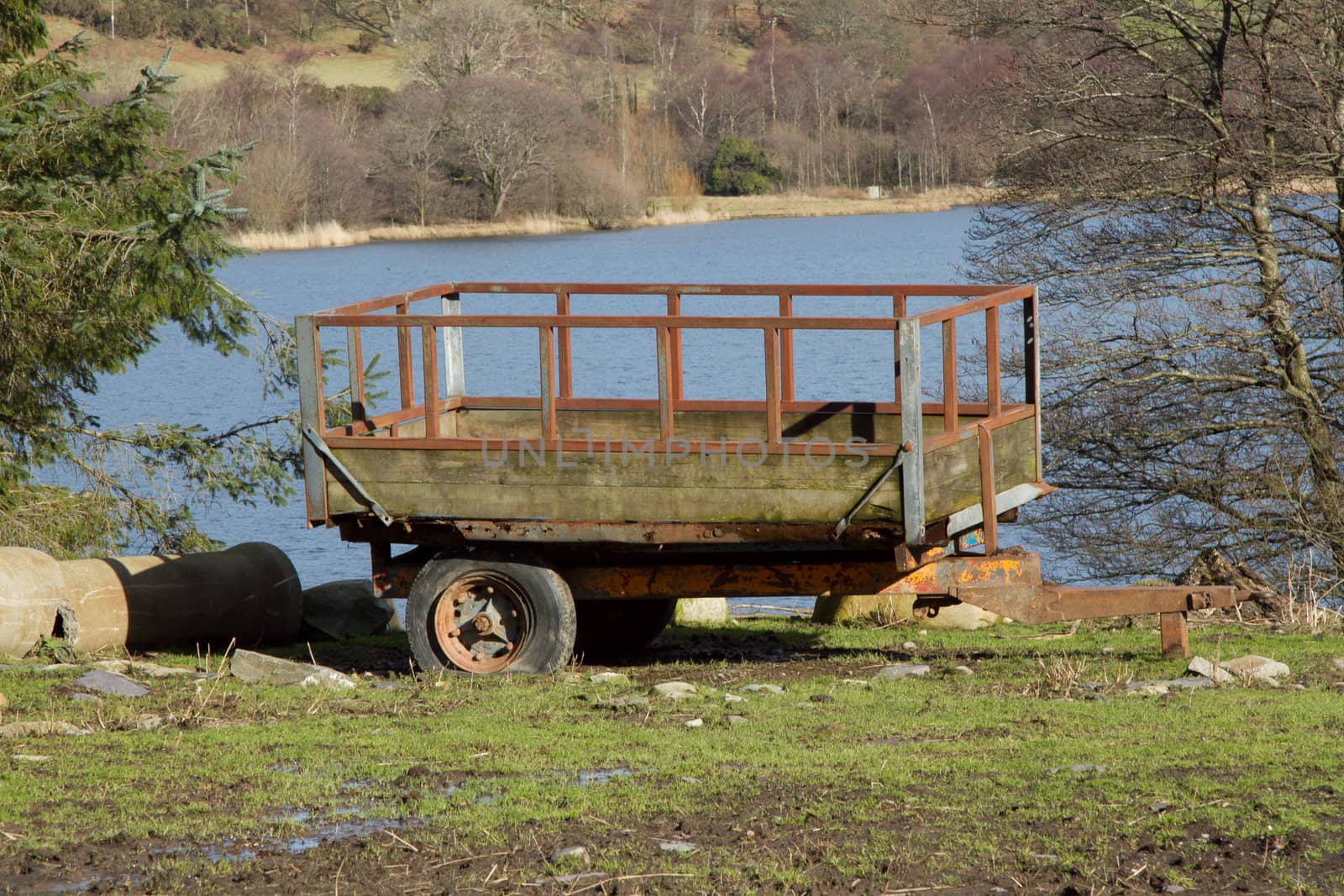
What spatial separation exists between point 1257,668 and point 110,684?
655cm

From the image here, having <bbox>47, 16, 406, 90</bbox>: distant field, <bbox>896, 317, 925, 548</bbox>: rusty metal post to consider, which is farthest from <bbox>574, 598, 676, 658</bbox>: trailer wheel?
<bbox>47, 16, 406, 90</bbox>: distant field

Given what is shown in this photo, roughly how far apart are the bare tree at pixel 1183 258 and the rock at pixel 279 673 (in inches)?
425

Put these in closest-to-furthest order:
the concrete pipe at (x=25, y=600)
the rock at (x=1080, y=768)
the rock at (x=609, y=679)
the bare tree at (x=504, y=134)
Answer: the rock at (x=1080, y=768) → the rock at (x=609, y=679) → the concrete pipe at (x=25, y=600) → the bare tree at (x=504, y=134)

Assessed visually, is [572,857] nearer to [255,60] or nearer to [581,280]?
[581,280]

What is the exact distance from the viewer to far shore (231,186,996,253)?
6406 centimetres

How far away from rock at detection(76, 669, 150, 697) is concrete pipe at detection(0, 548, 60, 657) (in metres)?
1.14

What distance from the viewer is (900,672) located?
30.9ft

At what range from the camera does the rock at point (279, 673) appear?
9.34 meters

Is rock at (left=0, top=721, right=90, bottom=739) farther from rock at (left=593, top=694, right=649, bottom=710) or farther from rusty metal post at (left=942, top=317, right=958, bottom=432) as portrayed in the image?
rusty metal post at (left=942, top=317, right=958, bottom=432)

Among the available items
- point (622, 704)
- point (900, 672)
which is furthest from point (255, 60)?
point (622, 704)

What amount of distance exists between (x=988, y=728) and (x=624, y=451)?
Answer: 2694 mm

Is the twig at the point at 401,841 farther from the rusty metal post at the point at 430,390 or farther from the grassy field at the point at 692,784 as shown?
the rusty metal post at the point at 430,390

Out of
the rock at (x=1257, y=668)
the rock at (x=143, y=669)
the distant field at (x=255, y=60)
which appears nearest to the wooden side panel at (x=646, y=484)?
the rock at (x=143, y=669)

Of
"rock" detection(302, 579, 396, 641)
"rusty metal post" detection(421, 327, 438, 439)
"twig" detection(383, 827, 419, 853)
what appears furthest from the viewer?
"rock" detection(302, 579, 396, 641)
